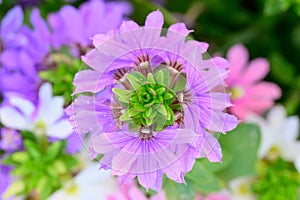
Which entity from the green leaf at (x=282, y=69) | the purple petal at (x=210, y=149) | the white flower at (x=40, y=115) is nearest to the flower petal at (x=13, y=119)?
A: the white flower at (x=40, y=115)

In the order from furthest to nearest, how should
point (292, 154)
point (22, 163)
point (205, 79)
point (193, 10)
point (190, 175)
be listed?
point (193, 10) < point (292, 154) < point (22, 163) < point (190, 175) < point (205, 79)

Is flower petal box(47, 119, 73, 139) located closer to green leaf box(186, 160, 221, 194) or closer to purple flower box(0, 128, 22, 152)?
purple flower box(0, 128, 22, 152)

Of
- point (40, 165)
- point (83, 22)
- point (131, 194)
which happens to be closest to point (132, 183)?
point (131, 194)

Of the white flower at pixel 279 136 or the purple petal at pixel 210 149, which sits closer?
the purple petal at pixel 210 149

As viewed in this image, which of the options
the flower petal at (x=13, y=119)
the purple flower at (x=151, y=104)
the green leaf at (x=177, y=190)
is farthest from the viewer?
the flower petal at (x=13, y=119)

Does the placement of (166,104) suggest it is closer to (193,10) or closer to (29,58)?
(29,58)

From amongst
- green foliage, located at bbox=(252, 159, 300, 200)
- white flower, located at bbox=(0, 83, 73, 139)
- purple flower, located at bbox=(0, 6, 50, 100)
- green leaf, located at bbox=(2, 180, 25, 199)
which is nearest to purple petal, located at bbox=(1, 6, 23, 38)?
purple flower, located at bbox=(0, 6, 50, 100)

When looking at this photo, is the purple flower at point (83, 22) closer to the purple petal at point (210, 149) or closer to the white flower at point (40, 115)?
the white flower at point (40, 115)

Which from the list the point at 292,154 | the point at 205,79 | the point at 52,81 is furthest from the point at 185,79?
the point at 292,154
